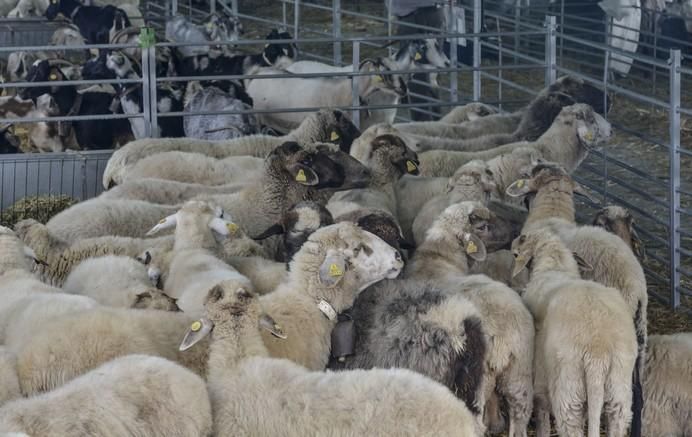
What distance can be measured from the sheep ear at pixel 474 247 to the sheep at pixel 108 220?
2.12 m

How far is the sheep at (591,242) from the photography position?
21.6 ft

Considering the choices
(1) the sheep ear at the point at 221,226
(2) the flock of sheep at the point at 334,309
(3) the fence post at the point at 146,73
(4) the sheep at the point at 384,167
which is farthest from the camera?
(3) the fence post at the point at 146,73

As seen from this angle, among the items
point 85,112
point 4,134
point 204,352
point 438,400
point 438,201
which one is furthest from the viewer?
point 85,112

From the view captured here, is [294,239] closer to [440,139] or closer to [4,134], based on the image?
[440,139]

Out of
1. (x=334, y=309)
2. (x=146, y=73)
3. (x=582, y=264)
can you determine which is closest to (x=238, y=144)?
(x=146, y=73)

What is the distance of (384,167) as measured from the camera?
8727mm

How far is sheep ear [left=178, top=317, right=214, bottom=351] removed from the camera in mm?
5245

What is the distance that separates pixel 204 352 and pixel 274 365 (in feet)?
2.23

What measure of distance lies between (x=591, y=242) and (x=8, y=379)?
11.7 feet

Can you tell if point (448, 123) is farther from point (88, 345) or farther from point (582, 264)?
point (88, 345)

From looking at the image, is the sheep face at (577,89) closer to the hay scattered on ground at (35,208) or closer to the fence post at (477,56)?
the fence post at (477,56)

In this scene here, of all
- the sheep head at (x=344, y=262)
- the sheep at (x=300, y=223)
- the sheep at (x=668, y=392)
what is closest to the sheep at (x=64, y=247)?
the sheep at (x=300, y=223)

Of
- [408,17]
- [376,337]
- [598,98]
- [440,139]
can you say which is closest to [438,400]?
[376,337]

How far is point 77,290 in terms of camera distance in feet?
21.8
